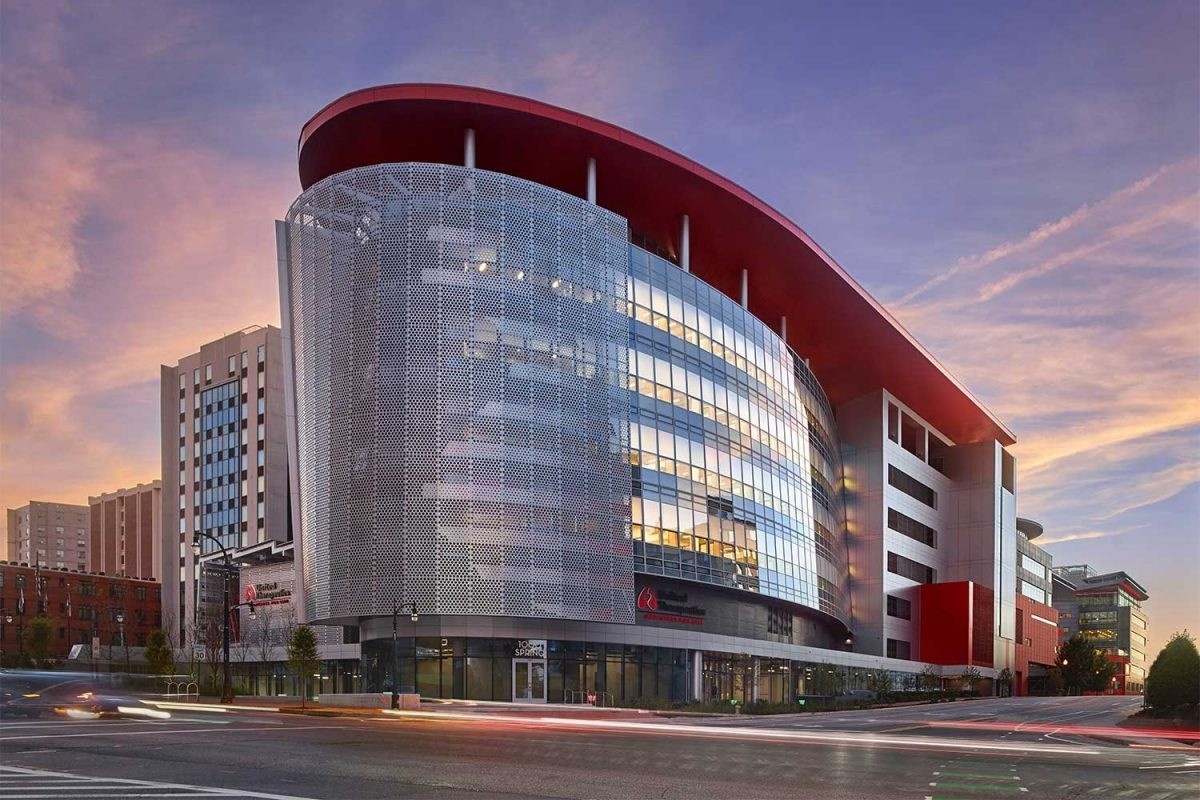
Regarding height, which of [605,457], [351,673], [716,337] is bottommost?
[351,673]

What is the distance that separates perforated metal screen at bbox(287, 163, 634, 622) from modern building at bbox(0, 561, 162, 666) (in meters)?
98.8

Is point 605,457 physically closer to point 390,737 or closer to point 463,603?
point 463,603

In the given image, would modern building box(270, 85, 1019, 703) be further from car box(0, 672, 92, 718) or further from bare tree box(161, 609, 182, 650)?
bare tree box(161, 609, 182, 650)

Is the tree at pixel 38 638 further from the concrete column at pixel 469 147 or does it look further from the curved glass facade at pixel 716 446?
the concrete column at pixel 469 147

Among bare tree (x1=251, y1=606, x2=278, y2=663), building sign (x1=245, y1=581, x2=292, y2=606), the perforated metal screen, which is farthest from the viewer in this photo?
building sign (x1=245, y1=581, x2=292, y2=606)

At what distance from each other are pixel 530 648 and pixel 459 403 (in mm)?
14620

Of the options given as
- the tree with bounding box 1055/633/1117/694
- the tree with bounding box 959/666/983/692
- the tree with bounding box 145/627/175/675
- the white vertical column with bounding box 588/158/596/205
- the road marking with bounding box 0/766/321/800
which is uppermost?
the white vertical column with bounding box 588/158/596/205

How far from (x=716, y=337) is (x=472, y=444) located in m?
24.4

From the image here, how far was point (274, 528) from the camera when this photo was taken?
12644cm

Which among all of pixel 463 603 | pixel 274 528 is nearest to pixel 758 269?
pixel 463 603

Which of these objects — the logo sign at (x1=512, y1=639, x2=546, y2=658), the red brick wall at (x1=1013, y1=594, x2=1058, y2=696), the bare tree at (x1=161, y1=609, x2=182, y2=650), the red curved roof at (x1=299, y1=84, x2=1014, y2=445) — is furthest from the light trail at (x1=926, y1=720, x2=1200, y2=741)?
the bare tree at (x1=161, y1=609, x2=182, y2=650)

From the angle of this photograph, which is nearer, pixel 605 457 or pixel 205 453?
pixel 605 457

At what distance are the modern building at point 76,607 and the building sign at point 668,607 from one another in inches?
4008

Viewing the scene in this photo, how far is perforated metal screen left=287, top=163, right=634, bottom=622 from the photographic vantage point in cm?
5628
